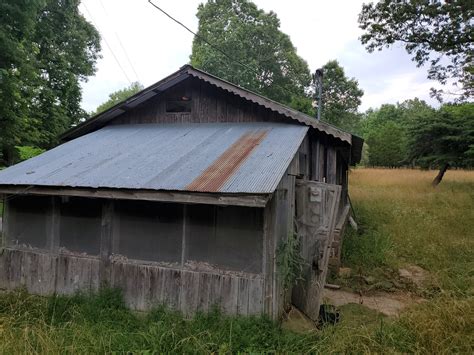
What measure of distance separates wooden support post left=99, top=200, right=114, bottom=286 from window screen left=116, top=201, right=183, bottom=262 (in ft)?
0.57

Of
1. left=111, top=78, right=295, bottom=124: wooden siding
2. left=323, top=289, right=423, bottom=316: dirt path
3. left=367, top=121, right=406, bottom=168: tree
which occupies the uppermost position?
left=367, top=121, right=406, bottom=168: tree

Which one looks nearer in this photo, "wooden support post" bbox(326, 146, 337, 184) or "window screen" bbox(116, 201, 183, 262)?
"window screen" bbox(116, 201, 183, 262)

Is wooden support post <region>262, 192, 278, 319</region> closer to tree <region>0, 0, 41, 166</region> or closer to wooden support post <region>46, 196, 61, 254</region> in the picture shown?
wooden support post <region>46, 196, 61, 254</region>

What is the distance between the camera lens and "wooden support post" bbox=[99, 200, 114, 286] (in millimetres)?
5887

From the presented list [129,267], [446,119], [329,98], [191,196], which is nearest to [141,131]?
[129,267]

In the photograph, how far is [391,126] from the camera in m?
42.2

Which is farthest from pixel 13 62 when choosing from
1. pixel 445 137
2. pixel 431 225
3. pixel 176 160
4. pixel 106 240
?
pixel 445 137

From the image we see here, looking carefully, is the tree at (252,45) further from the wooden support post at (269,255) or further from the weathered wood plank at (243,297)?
the weathered wood plank at (243,297)

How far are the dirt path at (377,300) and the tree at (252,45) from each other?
81.0ft

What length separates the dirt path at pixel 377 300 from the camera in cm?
634

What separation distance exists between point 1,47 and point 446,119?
21176 millimetres

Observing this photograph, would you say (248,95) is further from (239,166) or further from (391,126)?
(391,126)

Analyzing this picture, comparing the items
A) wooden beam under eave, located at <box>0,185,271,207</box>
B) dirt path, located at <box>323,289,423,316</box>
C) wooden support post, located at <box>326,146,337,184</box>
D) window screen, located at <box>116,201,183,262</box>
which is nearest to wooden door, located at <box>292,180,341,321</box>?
dirt path, located at <box>323,289,423,316</box>

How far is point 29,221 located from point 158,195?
3.47m
